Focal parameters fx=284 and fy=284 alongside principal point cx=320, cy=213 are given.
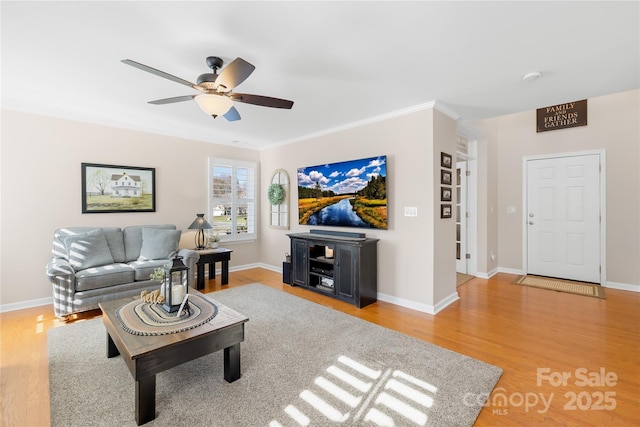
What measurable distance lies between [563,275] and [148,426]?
233 inches

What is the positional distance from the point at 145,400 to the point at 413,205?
10.2 feet

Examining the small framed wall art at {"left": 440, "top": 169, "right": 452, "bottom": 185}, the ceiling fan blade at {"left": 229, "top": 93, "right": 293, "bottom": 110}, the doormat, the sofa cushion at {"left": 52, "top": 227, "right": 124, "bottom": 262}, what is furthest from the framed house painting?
the doormat

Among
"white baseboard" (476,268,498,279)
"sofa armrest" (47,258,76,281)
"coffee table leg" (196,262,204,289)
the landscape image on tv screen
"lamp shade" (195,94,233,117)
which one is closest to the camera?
"lamp shade" (195,94,233,117)

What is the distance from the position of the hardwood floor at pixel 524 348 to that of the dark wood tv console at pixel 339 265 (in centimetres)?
16

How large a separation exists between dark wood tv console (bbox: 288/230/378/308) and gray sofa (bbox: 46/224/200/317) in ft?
5.12

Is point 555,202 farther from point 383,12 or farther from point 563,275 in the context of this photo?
point 383,12

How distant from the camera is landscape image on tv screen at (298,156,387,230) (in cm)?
375

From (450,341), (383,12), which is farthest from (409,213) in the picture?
(383,12)

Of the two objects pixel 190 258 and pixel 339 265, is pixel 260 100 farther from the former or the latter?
pixel 190 258

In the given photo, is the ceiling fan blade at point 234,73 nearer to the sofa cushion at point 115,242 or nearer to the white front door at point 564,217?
the sofa cushion at point 115,242

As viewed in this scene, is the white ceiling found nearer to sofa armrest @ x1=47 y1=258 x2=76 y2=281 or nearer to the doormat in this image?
sofa armrest @ x1=47 y1=258 x2=76 y2=281

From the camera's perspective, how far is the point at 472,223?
5.04m

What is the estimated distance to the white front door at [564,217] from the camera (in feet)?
14.6

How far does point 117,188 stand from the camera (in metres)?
4.18
